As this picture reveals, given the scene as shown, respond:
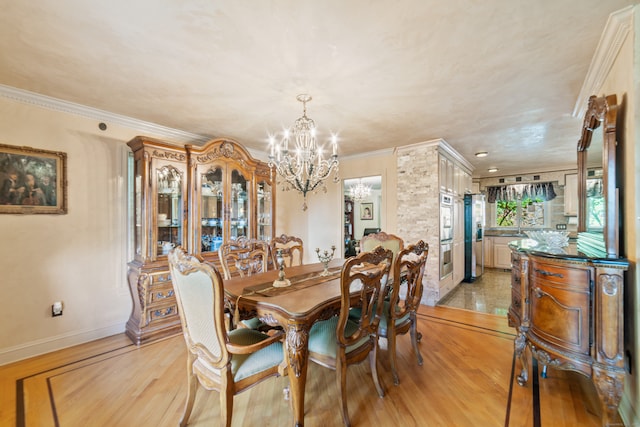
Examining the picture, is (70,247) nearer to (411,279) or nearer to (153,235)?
(153,235)

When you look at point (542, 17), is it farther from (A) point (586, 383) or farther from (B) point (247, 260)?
(B) point (247, 260)

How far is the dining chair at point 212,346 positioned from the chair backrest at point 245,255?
100cm

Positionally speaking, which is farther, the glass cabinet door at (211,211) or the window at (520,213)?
the window at (520,213)

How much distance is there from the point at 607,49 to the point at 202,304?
3.04 m

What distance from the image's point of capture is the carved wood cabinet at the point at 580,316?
158cm

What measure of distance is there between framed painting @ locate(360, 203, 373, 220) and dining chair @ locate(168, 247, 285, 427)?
25.1 ft

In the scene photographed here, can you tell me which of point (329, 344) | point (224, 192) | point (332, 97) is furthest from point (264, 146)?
point (329, 344)

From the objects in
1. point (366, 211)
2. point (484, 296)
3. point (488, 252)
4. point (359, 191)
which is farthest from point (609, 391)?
point (366, 211)

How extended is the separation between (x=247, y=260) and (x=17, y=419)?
1.83 m

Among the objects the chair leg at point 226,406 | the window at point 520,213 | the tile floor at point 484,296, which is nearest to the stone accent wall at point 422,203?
the tile floor at point 484,296

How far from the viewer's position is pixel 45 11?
1.54 metres

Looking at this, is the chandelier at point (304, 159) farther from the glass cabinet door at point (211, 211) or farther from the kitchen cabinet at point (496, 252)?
the kitchen cabinet at point (496, 252)

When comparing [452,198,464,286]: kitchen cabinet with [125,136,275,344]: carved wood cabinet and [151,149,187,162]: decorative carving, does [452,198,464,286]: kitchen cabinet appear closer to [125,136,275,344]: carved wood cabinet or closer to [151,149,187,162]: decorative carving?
[125,136,275,344]: carved wood cabinet

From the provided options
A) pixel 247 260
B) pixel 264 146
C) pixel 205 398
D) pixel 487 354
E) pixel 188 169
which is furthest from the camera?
pixel 264 146
